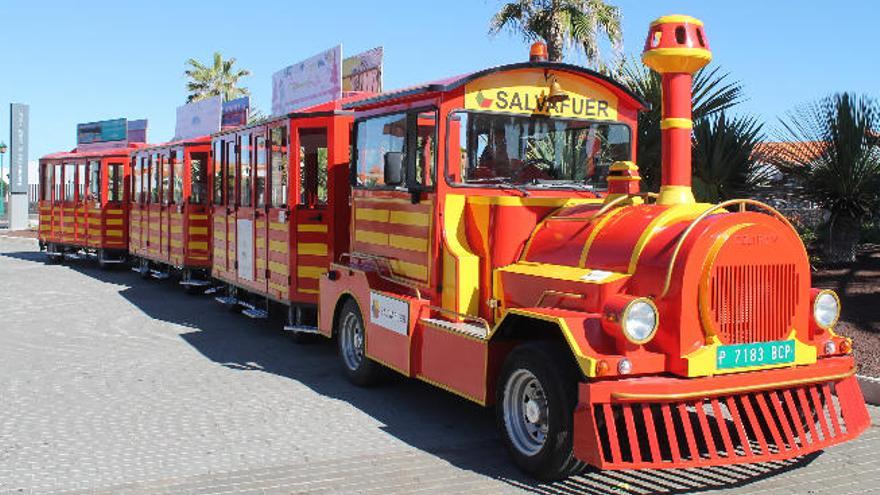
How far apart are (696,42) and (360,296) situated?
339 centimetres

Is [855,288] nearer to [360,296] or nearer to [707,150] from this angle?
[707,150]

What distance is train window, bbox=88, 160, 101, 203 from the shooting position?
61.0ft

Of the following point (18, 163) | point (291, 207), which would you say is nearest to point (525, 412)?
point (291, 207)

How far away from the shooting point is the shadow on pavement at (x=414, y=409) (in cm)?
504

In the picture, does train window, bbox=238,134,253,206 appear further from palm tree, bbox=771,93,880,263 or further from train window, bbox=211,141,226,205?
palm tree, bbox=771,93,880,263

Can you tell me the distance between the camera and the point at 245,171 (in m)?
11.2

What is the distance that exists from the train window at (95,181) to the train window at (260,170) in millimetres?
9177

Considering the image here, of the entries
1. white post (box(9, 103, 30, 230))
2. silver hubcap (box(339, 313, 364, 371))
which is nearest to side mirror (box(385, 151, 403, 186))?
silver hubcap (box(339, 313, 364, 371))

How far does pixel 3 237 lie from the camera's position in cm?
3041

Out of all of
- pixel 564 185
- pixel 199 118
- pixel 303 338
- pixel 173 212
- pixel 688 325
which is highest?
pixel 199 118

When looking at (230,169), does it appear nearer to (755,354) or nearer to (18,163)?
(755,354)

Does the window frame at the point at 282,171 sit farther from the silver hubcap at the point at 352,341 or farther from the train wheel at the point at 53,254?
the train wheel at the point at 53,254

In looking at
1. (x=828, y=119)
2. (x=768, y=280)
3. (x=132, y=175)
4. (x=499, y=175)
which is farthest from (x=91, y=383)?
(x=132, y=175)

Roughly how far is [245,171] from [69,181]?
35.4ft
